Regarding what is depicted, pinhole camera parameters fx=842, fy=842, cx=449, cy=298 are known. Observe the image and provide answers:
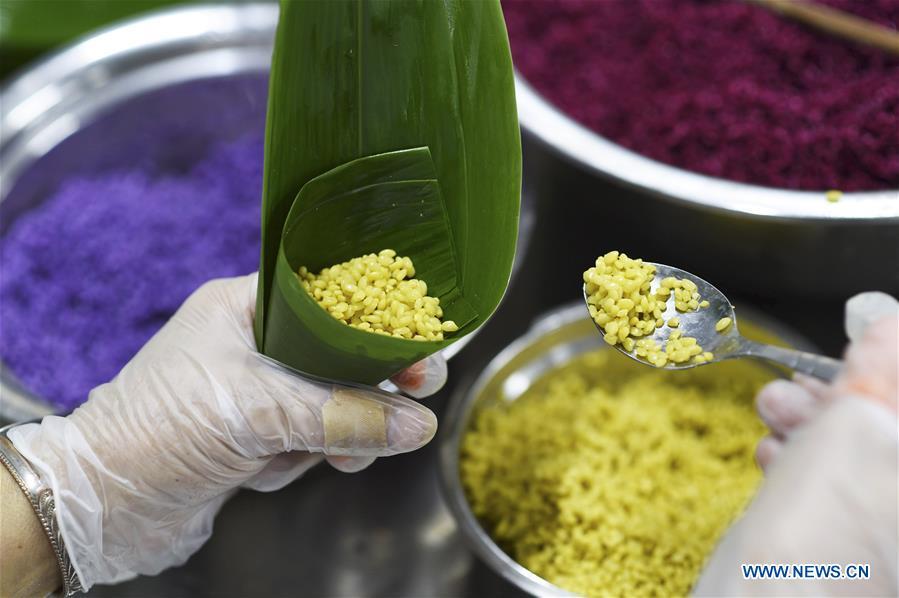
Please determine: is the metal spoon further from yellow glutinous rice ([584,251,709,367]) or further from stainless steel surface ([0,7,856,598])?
stainless steel surface ([0,7,856,598])

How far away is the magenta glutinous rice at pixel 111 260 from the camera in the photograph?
58.4 inches

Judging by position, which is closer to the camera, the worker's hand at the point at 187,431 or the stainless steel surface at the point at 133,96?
the worker's hand at the point at 187,431

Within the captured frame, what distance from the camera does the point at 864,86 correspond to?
1485 mm

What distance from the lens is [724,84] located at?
1.65 metres

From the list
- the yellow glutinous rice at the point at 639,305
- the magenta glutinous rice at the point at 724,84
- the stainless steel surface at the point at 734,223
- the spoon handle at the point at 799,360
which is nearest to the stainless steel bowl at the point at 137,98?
the magenta glutinous rice at the point at 724,84

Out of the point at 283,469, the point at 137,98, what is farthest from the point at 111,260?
the point at 283,469

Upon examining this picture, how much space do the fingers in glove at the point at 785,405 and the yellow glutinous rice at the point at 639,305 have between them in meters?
0.10

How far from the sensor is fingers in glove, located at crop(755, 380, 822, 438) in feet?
3.30

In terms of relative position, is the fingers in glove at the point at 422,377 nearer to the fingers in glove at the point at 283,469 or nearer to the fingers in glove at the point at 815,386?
the fingers in glove at the point at 283,469

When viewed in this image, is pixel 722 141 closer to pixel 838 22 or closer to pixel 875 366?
pixel 838 22

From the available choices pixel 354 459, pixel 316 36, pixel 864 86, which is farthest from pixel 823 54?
pixel 354 459

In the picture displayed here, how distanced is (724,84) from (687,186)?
0.32m

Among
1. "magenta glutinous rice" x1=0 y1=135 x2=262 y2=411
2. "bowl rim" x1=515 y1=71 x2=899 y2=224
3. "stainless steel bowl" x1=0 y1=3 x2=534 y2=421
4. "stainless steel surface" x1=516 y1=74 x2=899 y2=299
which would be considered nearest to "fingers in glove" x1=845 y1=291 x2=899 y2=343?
"stainless steel surface" x1=516 y1=74 x2=899 y2=299

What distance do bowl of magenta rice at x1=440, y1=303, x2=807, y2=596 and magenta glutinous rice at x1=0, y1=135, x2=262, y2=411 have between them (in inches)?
22.0
